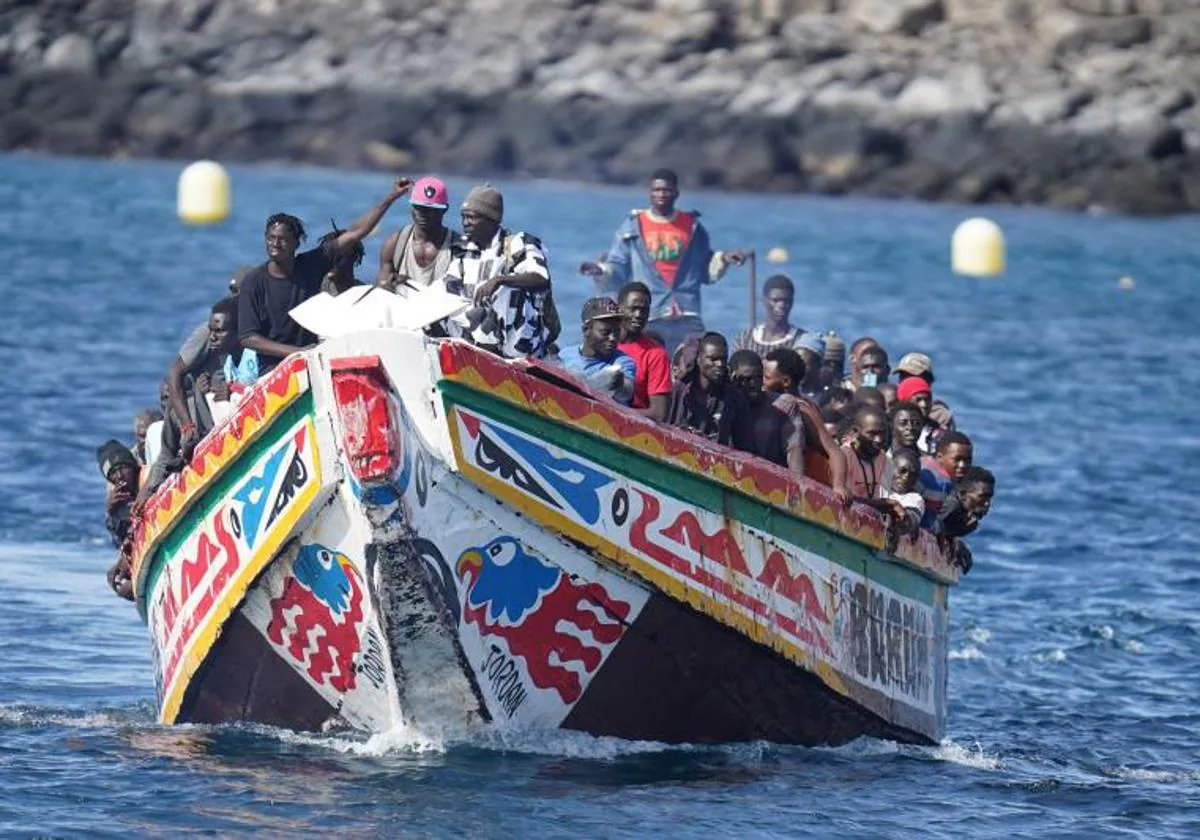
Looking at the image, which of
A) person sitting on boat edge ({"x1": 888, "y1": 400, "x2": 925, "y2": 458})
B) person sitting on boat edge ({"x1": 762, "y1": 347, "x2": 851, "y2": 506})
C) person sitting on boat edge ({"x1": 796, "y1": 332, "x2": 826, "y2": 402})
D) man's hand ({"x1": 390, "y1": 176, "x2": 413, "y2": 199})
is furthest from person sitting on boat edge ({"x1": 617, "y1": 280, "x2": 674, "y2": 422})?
person sitting on boat edge ({"x1": 796, "y1": 332, "x2": 826, "y2": 402})

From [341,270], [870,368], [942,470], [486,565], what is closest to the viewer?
[486,565]

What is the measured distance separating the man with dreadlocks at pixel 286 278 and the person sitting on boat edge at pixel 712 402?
6.07 ft

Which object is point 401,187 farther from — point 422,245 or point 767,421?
point 767,421

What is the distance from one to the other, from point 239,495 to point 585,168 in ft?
184

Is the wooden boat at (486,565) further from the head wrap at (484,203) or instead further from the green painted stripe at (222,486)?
the head wrap at (484,203)

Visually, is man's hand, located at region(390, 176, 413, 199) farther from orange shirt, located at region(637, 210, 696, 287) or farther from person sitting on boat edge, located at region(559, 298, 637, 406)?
orange shirt, located at region(637, 210, 696, 287)

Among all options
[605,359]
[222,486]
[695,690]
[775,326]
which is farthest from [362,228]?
[775,326]

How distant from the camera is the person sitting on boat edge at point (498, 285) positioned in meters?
13.6

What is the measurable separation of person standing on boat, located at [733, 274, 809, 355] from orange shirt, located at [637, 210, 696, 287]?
28.6 inches

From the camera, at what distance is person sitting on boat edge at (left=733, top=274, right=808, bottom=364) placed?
18766 millimetres

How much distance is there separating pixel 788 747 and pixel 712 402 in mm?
1974

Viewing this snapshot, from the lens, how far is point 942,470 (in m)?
15.8

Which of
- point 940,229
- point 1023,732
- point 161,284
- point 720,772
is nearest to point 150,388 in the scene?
point 161,284

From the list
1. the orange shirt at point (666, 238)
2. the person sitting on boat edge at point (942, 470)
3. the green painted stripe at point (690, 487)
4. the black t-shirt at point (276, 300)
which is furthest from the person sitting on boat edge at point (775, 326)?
the black t-shirt at point (276, 300)
